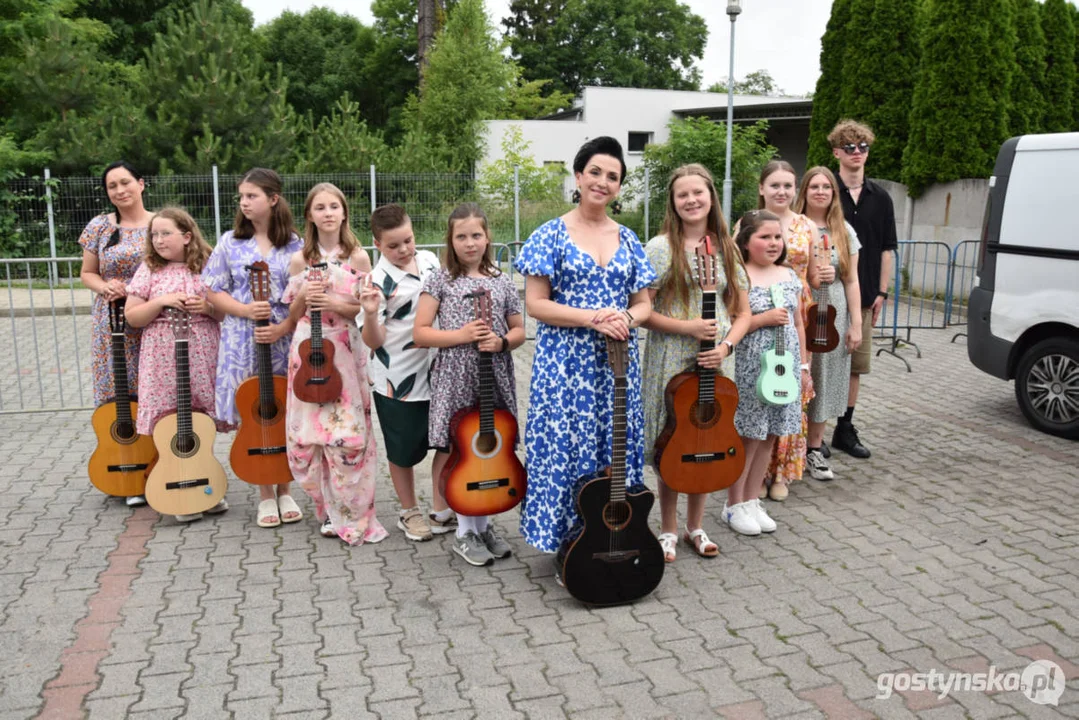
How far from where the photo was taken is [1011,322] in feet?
23.4

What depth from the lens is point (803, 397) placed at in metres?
5.53

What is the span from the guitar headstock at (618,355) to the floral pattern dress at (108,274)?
297cm

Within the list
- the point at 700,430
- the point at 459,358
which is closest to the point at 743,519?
the point at 700,430

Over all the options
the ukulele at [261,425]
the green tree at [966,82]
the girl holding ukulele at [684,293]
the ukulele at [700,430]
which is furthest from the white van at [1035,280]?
the green tree at [966,82]

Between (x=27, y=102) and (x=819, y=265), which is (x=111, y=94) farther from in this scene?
(x=819, y=265)

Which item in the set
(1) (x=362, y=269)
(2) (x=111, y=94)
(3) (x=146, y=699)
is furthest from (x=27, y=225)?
(3) (x=146, y=699)

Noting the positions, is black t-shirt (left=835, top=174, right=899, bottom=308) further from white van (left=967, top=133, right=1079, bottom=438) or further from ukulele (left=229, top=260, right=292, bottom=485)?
ukulele (left=229, top=260, right=292, bottom=485)

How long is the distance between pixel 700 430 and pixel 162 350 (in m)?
3.01

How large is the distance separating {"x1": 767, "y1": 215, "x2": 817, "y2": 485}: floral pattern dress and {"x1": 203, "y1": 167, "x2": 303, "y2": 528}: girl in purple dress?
2845 millimetres

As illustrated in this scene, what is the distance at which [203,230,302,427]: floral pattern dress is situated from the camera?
16.0 feet

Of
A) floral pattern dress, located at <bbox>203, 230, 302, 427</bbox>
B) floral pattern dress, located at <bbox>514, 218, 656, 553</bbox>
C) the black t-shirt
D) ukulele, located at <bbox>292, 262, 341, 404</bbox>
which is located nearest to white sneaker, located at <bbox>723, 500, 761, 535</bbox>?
floral pattern dress, located at <bbox>514, 218, 656, 553</bbox>

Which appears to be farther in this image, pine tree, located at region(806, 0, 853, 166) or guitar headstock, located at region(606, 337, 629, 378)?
pine tree, located at region(806, 0, 853, 166)

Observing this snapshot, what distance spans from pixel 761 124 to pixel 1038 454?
16.9 meters

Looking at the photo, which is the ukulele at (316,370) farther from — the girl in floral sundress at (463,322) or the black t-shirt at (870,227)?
the black t-shirt at (870,227)
